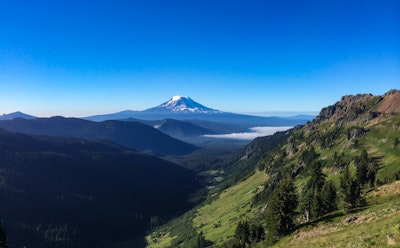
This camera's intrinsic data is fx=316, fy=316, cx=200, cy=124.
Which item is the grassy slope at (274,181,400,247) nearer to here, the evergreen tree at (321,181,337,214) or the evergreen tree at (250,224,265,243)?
the evergreen tree at (321,181,337,214)

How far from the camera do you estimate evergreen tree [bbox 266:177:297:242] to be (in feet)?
247

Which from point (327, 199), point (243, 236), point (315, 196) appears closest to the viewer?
point (315, 196)

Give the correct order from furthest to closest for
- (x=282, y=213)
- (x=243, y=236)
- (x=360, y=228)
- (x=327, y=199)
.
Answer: (x=243, y=236) → (x=327, y=199) → (x=282, y=213) → (x=360, y=228)

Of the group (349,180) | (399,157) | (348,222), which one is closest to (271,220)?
(348,222)

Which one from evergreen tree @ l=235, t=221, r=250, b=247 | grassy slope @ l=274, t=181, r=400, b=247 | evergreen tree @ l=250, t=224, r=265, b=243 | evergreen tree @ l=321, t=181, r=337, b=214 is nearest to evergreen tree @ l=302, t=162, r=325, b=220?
evergreen tree @ l=321, t=181, r=337, b=214

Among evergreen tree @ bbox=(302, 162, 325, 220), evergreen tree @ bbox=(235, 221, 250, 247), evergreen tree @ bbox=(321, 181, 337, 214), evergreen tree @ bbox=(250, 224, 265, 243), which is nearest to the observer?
evergreen tree @ bbox=(302, 162, 325, 220)

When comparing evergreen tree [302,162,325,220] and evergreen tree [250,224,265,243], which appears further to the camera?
evergreen tree [250,224,265,243]

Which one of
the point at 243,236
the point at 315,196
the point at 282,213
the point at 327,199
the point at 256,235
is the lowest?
the point at 243,236

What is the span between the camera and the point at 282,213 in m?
75.1

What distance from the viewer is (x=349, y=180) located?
89.5 meters

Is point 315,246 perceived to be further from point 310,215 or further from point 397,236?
point 310,215

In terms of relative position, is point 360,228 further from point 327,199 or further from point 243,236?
point 243,236

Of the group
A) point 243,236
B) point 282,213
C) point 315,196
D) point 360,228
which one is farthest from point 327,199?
point 360,228

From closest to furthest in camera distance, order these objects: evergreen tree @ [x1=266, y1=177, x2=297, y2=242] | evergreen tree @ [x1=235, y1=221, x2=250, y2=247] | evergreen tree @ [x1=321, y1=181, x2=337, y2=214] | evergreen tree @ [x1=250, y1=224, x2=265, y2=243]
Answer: evergreen tree @ [x1=266, y1=177, x2=297, y2=242], evergreen tree @ [x1=321, y1=181, x2=337, y2=214], evergreen tree @ [x1=250, y1=224, x2=265, y2=243], evergreen tree @ [x1=235, y1=221, x2=250, y2=247]
